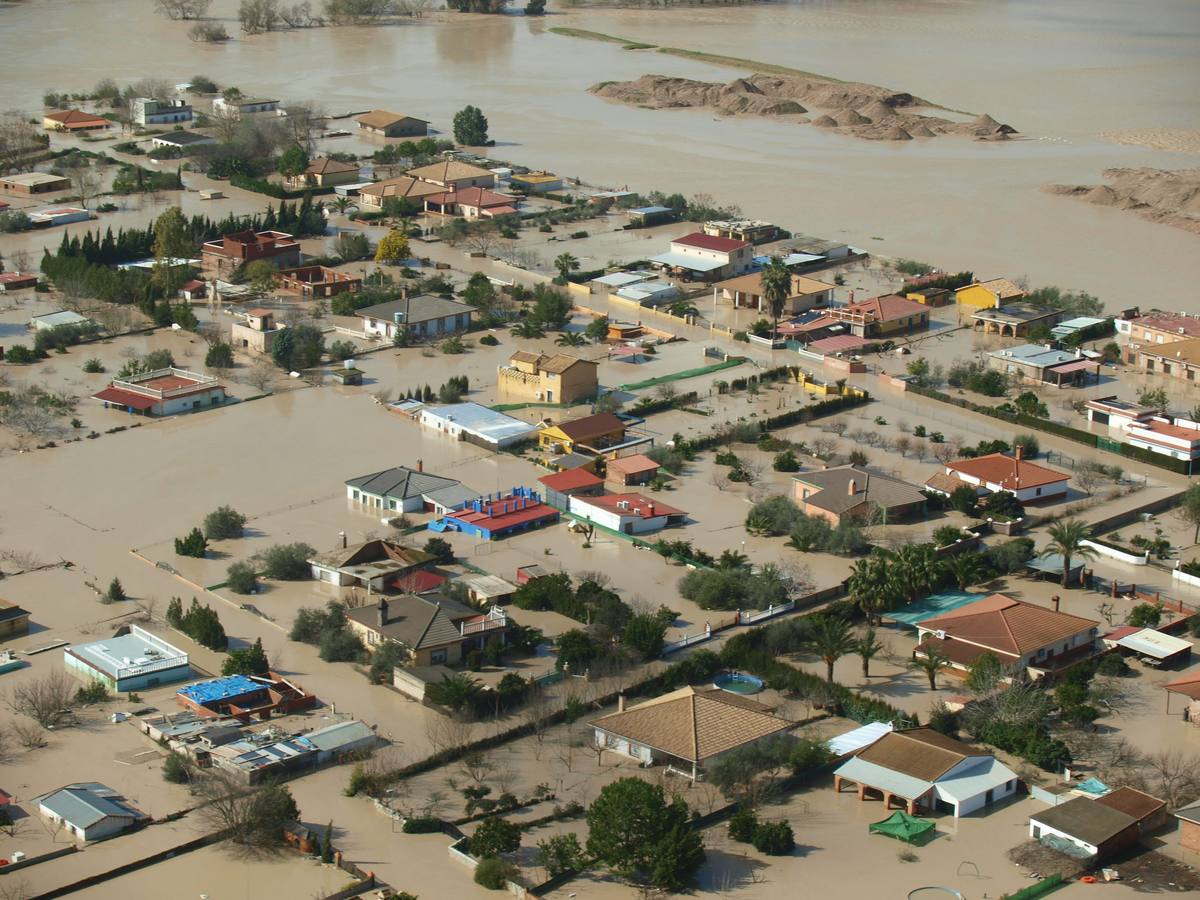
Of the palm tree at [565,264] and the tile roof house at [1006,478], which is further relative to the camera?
the palm tree at [565,264]

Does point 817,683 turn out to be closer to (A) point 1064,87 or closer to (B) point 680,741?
(B) point 680,741

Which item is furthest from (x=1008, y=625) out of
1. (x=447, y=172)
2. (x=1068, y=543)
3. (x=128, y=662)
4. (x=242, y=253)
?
(x=447, y=172)

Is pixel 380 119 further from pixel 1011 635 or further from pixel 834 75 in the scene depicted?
pixel 1011 635

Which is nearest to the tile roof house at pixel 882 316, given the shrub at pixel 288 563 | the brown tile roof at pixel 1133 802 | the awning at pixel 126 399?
the awning at pixel 126 399

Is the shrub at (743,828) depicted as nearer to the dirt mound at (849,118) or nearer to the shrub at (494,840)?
the shrub at (494,840)

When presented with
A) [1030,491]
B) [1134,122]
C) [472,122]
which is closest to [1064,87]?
[1134,122]

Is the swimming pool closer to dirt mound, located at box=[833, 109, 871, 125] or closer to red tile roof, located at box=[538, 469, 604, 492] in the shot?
red tile roof, located at box=[538, 469, 604, 492]
